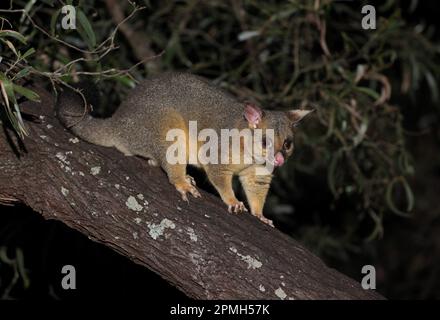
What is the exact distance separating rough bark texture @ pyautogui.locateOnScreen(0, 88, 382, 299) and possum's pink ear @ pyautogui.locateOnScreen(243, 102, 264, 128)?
0.87 metres

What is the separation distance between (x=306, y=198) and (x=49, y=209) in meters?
4.85

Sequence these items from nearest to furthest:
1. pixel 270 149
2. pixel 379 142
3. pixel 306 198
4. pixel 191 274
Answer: pixel 191 274
pixel 270 149
pixel 379 142
pixel 306 198

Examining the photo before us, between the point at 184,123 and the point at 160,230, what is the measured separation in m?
1.00

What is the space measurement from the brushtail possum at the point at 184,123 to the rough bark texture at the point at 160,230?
1.31 ft

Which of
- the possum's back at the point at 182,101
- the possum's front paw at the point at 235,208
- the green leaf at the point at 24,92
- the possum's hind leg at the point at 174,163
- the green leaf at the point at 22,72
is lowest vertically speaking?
the possum's front paw at the point at 235,208

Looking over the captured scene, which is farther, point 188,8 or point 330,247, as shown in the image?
point 330,247

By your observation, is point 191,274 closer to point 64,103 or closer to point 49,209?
point 49,209

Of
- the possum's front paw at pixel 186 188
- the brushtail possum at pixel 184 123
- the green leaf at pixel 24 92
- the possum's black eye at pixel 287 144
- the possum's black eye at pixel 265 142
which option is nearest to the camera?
the green leaf at pixel 24 92

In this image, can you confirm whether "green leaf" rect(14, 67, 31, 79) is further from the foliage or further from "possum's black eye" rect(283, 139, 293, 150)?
"possum's black eye" rect(283, 139, 293, 150)

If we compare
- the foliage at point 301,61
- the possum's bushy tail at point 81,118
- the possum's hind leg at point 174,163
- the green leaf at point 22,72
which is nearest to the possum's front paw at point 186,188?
the possum's hind leg at point 174,163

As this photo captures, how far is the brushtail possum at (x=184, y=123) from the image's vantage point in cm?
354

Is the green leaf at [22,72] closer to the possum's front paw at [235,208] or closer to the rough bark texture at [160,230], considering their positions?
the rough bark texture at [160,230]

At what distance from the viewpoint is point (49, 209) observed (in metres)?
2.94
